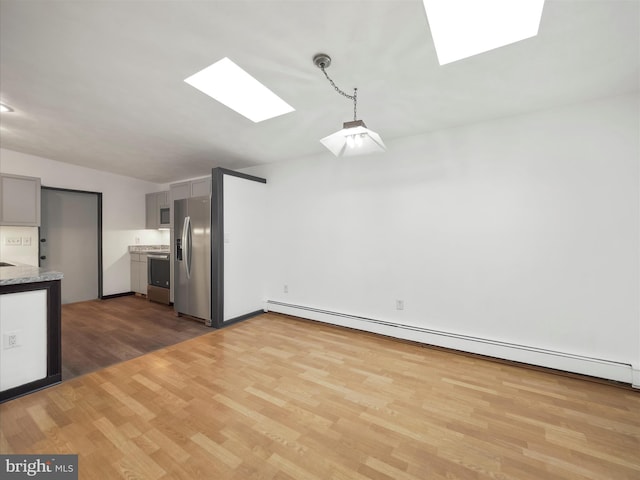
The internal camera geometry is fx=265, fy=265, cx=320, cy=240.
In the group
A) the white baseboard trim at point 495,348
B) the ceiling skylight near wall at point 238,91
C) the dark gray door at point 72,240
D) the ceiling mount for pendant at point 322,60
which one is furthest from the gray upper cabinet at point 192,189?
the ceiling mount for pendant at point 322,60

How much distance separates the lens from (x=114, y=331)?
3586mm

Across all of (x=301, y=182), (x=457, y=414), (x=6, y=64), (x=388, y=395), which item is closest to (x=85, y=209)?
(x=6, y=64)

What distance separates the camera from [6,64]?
203 cm

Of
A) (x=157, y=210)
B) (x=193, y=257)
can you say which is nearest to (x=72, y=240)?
(x=157, y=210)

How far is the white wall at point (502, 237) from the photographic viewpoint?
2389mm

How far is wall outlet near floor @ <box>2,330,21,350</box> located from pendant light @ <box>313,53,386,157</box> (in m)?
2.86

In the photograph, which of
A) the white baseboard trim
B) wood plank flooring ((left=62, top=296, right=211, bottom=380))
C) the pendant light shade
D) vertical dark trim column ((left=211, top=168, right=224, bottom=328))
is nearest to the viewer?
the pendant light shade

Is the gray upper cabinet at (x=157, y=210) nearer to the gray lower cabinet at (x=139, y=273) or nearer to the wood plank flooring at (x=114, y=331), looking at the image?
the gray lower cabinet at (x=139, y=273)

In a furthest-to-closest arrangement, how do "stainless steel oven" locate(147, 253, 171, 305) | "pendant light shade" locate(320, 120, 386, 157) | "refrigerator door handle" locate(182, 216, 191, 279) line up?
1. "stainless steel oven" locate(147, 253, 171, 305)
2. "refrigerator door handle" locate(182, 216, 191, 279)
3. "pendant light shade" locate(320, 120, 386, 157)

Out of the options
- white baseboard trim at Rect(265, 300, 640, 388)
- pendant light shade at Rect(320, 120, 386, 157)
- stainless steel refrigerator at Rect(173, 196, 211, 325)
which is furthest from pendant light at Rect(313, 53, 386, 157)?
stainless steel refrigerator at Rect(173, 196, 211, 325)

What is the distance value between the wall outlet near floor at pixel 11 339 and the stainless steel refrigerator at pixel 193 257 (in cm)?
190

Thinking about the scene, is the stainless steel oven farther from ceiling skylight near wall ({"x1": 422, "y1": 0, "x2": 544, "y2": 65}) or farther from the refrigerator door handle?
ceiling skylight near wall ({"x1": 422, "y1": 0, "x2": 544, "y2": 65})

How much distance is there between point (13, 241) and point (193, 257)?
2950 mm

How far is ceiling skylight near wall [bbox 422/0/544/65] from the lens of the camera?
1.64 meters
